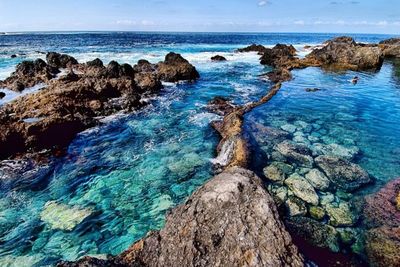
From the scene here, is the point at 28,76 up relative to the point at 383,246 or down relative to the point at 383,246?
up

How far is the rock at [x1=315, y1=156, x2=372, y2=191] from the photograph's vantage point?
11258mm

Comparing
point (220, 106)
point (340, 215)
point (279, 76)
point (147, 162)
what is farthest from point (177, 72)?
point (340, 215)

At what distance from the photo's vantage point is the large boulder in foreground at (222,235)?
5.07 metres

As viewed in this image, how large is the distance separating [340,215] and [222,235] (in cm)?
578

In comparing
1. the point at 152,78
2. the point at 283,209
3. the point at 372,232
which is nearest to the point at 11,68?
the point at 152,78

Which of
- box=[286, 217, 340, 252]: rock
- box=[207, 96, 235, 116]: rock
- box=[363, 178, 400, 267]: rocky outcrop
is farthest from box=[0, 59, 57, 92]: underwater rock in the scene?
box=[363, 178, 400, 267]: rocky outcrop

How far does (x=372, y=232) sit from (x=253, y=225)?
5.24 meters

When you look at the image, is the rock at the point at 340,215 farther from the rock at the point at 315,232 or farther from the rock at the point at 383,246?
the rock at the point at 383,246

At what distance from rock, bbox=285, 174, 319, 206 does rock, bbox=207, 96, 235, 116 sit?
29.9ft

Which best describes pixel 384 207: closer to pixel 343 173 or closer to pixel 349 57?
pixel 343 173

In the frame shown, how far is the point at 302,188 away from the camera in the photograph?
35.0 feet

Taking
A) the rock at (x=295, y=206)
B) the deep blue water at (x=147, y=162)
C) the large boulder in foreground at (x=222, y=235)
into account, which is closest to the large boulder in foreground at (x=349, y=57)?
the deep blue water at (x=147, y=162)

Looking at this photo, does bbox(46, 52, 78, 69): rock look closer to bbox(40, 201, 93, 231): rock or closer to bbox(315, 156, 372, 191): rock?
bbox(40, 201, 93, 231): rock

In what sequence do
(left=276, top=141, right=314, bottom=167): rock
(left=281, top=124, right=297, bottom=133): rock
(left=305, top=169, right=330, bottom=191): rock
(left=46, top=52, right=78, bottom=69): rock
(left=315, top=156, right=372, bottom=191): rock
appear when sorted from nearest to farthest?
1. (left=305, top=169, right=330, bottom=191): rock
2. (left=315, top=156, right=372, bottom=191): rock
3. (left=276, top=141, right=314, bottom=167): rock
4. (left=281, top=124, right=297, bottom=133): rock
5. (left=46, top=52, right=78, bottom=69): rock
